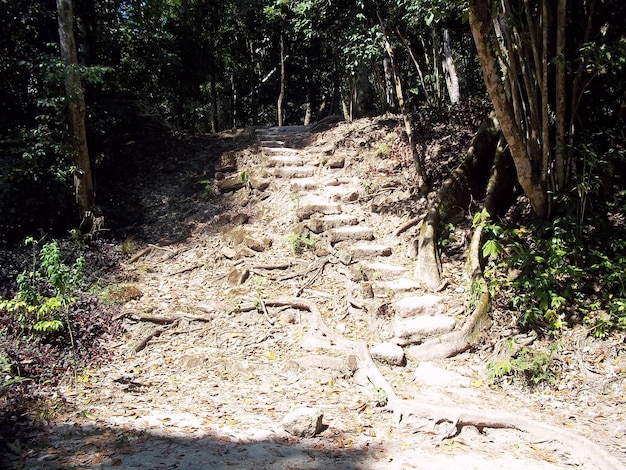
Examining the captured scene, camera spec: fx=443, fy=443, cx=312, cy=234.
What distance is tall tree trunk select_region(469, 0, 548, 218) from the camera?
14.7ft

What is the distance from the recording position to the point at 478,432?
11.7 feet

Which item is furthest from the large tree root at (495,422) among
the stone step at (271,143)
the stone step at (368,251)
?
the stone step at (271,143)

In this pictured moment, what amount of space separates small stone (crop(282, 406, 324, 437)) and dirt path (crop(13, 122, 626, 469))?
0.19 ft

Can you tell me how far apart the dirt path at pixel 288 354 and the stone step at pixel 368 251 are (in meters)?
0.02

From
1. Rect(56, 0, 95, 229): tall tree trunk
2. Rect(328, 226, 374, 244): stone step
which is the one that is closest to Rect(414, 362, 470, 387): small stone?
Rect(328, 226, 374, 244): stone step

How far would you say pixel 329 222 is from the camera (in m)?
6.98

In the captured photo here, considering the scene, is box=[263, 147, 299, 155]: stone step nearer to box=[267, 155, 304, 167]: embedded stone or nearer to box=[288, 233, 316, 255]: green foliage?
box=[267, 155, 304, 167]: embedded stone

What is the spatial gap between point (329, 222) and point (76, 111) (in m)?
4.48

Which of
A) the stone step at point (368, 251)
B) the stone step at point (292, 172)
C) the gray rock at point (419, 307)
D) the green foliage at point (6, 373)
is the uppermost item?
the stone step at point (292, 172)

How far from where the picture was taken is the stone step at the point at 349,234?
22.1 feet

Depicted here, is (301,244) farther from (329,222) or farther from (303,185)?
(303,185)

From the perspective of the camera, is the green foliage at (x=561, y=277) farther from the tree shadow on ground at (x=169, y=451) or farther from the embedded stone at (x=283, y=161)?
the embedded stone at (x=283, y=161)

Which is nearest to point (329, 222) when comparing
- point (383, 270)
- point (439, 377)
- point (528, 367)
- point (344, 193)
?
point (344, 193)

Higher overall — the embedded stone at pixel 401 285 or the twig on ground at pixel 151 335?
the embedded stone at pixel 401 285
